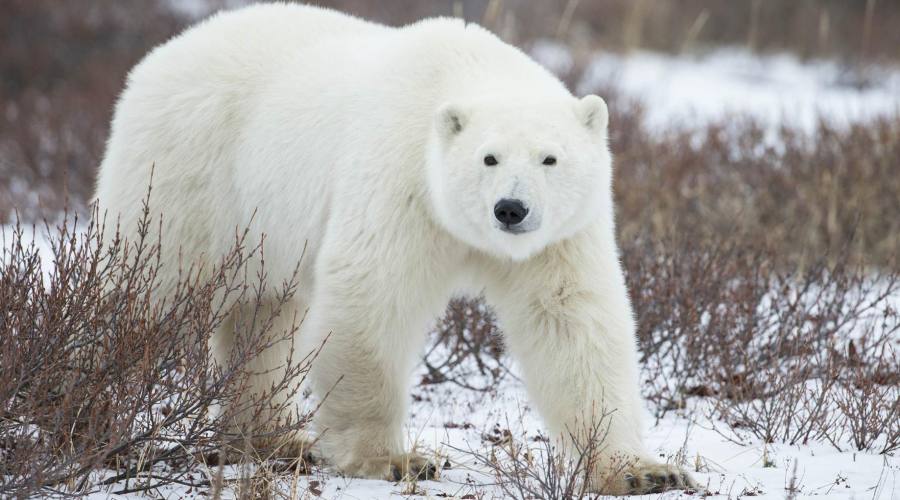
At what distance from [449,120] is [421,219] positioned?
321 mm

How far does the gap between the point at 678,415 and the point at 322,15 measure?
2.10m

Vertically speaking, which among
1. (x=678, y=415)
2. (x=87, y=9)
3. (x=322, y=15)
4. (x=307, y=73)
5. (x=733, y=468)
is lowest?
(x=733, y=468)

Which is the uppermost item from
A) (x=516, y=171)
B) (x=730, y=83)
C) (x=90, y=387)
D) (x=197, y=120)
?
(x=730, y=83)

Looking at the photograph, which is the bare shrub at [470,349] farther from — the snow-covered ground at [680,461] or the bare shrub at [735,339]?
the bare shrub at [735,339]

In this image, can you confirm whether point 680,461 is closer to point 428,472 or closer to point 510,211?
point 428,472

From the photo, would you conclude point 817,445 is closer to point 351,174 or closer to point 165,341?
point 351,174

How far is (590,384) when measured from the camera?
3.36m

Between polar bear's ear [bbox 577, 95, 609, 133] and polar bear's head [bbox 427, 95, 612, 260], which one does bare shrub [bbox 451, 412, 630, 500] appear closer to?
polar bear's head [bbox 427, 95, 612, 260]

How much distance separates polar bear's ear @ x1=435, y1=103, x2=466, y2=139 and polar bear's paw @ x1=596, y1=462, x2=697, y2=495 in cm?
112

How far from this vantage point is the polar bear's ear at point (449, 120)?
3.29m

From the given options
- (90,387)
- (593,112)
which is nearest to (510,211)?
(593,112)

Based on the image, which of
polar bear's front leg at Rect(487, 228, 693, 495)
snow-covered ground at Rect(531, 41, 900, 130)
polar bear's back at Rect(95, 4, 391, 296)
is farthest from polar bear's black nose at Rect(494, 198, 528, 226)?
snow-covered ground at Rect(531, 41, 900, 130)

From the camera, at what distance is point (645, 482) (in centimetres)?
324

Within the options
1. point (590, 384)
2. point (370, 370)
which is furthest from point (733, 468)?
point (370, 370)
